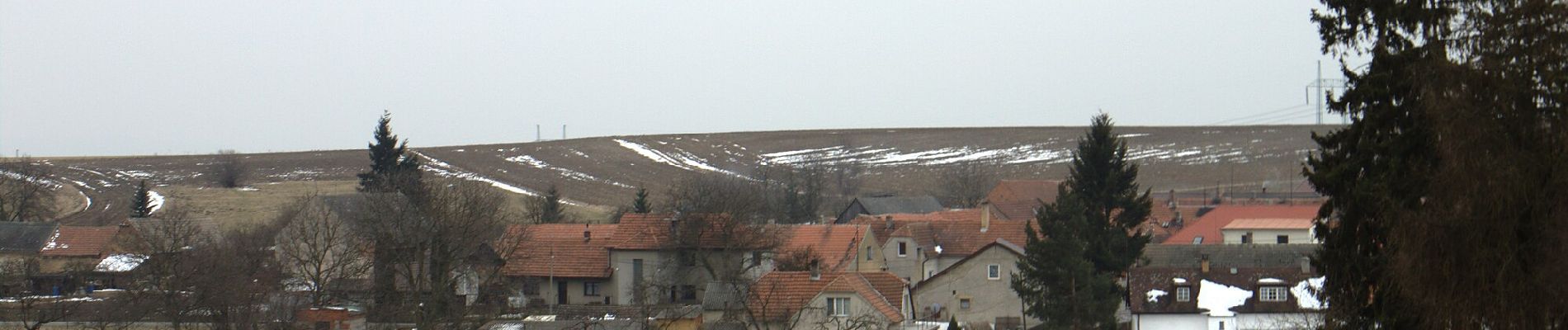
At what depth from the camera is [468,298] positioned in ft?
167

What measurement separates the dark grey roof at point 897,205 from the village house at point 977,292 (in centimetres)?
4023

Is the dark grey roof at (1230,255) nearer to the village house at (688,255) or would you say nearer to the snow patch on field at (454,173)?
the village house at (688,255)

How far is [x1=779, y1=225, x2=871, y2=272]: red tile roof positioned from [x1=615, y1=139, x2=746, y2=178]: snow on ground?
79695 millimetres

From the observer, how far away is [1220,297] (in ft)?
147

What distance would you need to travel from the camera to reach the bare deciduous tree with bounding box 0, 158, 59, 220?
75938 mm

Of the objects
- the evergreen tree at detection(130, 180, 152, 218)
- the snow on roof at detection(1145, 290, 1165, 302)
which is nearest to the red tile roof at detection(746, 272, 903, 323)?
the snow on roof at detection(1145, 290, 1165, 302)

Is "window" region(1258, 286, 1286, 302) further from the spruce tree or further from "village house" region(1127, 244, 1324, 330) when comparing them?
the spruce tree

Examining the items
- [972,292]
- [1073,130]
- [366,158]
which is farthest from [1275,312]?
[1073,130]

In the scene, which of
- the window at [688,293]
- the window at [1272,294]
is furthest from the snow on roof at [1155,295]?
the window at [688,293]

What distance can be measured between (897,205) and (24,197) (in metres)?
49.1

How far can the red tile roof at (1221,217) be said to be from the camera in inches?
2963

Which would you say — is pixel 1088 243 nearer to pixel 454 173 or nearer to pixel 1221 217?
pixel 1221 217

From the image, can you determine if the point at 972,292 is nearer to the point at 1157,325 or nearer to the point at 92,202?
the point at 1157,325

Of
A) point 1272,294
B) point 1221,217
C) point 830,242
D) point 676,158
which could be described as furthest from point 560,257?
point 676,158
